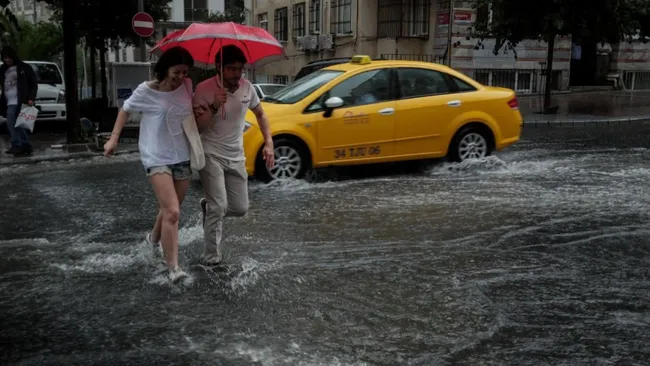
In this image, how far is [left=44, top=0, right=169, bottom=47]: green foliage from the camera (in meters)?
21.5

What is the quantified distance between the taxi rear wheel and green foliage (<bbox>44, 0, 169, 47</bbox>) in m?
14.4

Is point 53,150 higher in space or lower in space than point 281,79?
lower

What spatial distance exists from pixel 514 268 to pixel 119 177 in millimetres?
6667

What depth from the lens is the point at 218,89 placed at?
5.28 m

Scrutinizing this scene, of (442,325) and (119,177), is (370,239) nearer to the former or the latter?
(442,325)

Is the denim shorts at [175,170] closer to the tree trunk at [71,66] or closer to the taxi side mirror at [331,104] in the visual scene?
the taxi side mirror at [331,104]

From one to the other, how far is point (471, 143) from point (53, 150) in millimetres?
7864

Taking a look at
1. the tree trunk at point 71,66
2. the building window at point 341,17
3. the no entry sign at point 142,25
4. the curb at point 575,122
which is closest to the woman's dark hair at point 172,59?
the tree trunk at point 71,66

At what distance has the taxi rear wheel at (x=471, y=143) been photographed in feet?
33.7

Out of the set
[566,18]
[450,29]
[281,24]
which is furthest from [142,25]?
[281,24]

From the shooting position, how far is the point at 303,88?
32.5ft

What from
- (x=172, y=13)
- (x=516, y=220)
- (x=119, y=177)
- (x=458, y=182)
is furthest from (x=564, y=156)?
(x=172, y=13)

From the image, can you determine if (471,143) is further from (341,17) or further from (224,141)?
(341,17)

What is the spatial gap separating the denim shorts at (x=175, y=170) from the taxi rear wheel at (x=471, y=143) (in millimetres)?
5755
